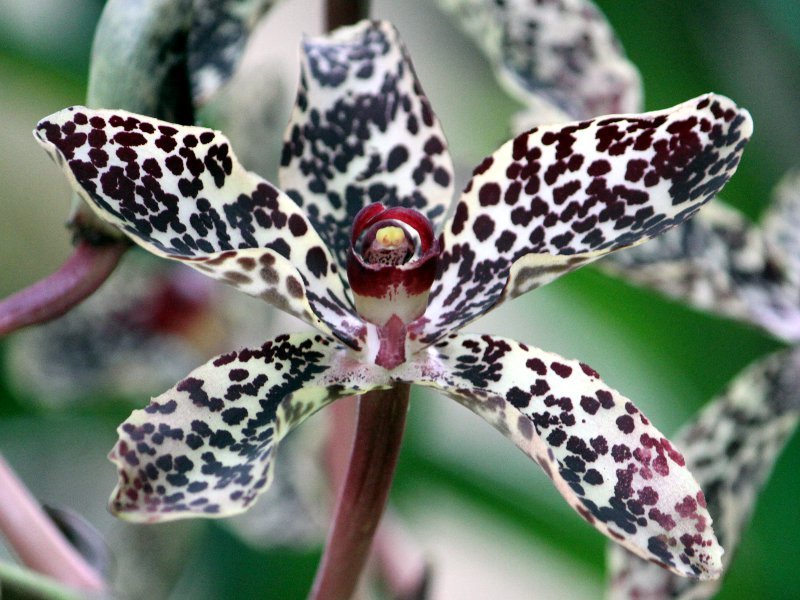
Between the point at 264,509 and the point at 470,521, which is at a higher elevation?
the point at 264,509

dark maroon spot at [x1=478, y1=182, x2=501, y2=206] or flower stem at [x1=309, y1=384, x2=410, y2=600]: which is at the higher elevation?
dark maroon spot at [x1=478, y1=182, x2=501, y2=206]

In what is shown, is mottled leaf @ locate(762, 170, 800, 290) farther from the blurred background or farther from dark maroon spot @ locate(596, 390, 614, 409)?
dark maroon spot @ locate(596, 390, 614, 409)

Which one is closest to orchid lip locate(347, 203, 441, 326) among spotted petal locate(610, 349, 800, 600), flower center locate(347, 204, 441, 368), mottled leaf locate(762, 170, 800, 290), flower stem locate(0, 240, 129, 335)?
flower center locate(347, 204, 441, 368)

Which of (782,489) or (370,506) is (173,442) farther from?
(782,489)

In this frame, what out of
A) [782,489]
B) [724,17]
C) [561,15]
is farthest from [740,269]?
[724,17]

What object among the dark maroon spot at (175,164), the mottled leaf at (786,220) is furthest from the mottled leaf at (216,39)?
the mottled leaf at (786,220)

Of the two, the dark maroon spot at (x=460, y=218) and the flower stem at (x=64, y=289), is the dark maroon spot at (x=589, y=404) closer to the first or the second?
the dark maroon spot at (x=460, y=218)
